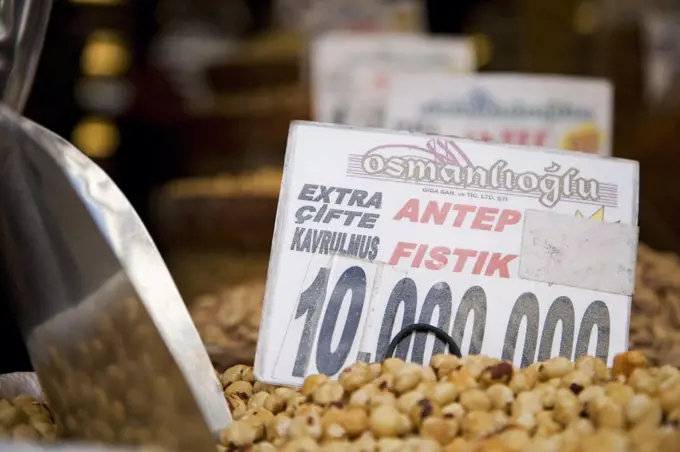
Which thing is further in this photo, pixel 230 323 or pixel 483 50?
pixel 483 50

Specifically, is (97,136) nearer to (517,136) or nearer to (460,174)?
(517,136)

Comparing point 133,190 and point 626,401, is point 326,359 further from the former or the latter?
point 133,190

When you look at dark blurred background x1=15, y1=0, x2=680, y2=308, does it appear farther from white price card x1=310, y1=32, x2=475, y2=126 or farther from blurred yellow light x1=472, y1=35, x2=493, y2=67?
white price card x1=310, y1=32, x2=475, y2=126

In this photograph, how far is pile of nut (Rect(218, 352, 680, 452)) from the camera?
81 centimetres

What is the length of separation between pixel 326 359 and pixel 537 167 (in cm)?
42

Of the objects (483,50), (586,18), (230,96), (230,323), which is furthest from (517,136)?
(483,50)

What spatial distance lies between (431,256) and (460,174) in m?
0.13

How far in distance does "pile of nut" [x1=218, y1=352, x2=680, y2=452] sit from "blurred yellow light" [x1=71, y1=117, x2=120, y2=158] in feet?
8.52

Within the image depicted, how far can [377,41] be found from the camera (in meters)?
2.29

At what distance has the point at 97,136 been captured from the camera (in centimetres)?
340

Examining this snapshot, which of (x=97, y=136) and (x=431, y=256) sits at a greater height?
(x=97, y=136)

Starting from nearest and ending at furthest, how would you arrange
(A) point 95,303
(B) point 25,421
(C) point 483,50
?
1. (A) point 95,303
2. (B) point 25,421
3. (C) point 483,50

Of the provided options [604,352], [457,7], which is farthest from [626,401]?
[457,7]

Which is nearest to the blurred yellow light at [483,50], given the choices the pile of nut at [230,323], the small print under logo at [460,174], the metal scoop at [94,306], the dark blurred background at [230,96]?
the dark blurred background at [230,96]
